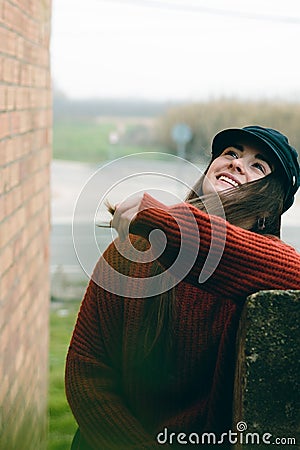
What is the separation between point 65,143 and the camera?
73.1 ft

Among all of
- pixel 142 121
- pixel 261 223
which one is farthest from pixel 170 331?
pixel 142 121

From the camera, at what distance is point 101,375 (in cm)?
188

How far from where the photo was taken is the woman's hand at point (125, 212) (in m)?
1.56

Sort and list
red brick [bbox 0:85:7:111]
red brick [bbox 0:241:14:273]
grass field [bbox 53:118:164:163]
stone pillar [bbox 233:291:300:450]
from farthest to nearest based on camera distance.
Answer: grass field [bbox 53:118:164:163] → red brick [bbox 0:241:14:273] → red brick [bbox 0:85:7:111] → stone pillar [bbox 233:291:300:450]

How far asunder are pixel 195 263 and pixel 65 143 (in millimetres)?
20930

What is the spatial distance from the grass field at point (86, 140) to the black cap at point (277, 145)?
18.7 meters

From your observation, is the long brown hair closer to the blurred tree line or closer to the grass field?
the blurred tree line

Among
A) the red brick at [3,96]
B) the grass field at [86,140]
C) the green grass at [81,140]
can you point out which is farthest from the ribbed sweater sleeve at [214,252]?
the green grass at [81,140]

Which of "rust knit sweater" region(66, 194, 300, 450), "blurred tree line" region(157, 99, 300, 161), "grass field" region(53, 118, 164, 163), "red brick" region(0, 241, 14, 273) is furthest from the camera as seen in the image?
"grass field" region(53, 118, 164, 163)

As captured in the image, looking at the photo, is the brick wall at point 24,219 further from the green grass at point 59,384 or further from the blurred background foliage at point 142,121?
the blurred background foliage at point 142,121

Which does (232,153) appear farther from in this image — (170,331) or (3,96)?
(3,96)

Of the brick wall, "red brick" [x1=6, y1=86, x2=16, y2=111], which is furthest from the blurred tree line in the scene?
"red brick" [x1=6, y1=86, x2=16, y2=111]

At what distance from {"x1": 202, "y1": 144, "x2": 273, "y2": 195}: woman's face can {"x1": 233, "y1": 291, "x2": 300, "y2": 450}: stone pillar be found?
1.25 ft

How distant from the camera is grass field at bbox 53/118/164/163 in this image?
22.0 m
